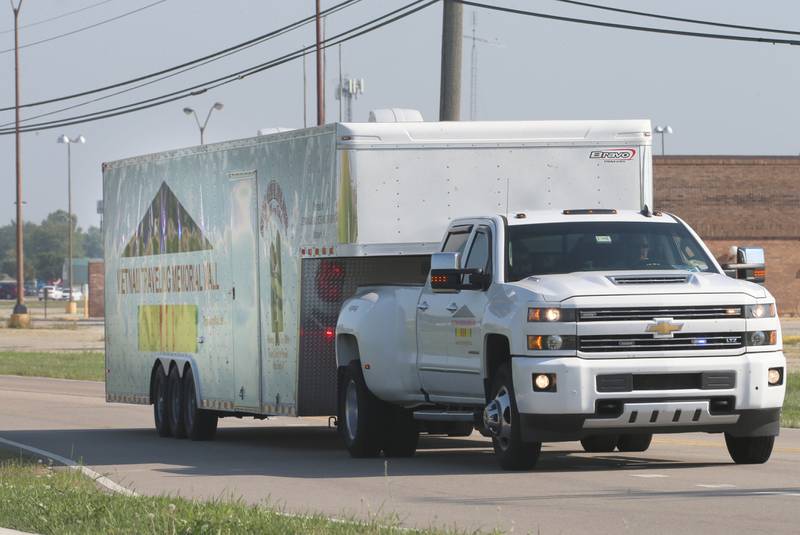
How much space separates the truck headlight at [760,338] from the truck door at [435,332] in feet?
9.16

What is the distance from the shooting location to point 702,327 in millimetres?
13492

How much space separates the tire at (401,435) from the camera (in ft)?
54.1

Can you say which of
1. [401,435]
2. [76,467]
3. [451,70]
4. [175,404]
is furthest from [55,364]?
[76,467]

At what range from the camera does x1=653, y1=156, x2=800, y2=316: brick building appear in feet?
216

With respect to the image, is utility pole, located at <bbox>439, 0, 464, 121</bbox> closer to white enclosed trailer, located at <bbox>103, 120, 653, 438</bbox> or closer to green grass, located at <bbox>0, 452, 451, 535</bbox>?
white enclosed trailer, located at <bbox>103, 120, 653, 438</bbox>

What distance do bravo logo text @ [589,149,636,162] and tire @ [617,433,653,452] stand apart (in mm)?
2793

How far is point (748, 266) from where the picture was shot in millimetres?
14711

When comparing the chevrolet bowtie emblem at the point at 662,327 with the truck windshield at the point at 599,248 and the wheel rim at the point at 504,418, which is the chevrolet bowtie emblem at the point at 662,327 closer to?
the truck windshield at the point at 599,248

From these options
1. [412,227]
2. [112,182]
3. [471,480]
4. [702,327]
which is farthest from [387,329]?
[112,182]

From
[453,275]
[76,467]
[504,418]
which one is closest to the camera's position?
[504,418]

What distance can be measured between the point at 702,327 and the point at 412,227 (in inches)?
161

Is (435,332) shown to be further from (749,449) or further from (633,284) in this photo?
(749,449)

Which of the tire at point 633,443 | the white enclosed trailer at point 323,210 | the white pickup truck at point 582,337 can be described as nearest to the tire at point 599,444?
the tire at point 633,443

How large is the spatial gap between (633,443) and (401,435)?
235 cm
